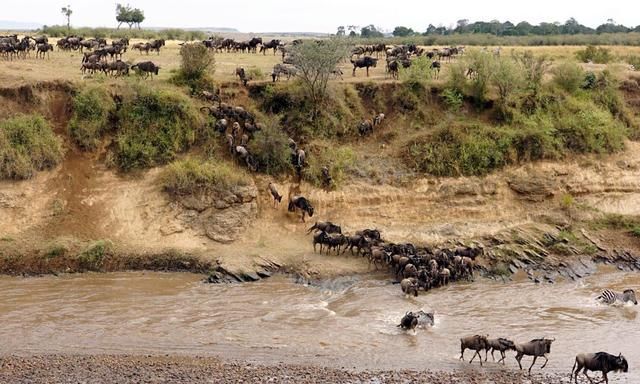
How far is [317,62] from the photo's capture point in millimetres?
26594

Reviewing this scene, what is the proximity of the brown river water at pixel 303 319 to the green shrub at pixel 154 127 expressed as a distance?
5027mm

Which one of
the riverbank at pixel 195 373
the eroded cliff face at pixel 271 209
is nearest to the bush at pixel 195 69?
the eroded cliff face at pixel 271 209

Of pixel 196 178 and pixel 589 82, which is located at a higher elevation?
pixel 589 82

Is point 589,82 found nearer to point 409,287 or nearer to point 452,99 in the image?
point 452,99

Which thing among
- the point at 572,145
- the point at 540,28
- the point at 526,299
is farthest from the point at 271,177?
the point at 540,28

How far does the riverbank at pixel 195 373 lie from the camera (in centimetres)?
1441

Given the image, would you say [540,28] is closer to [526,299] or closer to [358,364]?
[526,299]

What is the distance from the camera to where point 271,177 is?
2502 centimetres

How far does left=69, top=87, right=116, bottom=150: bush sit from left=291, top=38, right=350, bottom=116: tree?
680 cm

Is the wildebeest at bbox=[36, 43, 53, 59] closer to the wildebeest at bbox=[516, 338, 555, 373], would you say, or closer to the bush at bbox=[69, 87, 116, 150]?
the bush at bbox=[69, 87, 116, 150]

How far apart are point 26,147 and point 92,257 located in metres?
5.03

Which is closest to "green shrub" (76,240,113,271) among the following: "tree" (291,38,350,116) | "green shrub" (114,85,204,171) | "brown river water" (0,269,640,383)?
"brown river water" (0,269,640,383)

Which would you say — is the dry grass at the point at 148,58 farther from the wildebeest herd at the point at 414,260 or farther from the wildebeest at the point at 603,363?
the wildebeest at the point at 603,363

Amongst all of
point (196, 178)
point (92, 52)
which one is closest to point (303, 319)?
point (196, 178)
